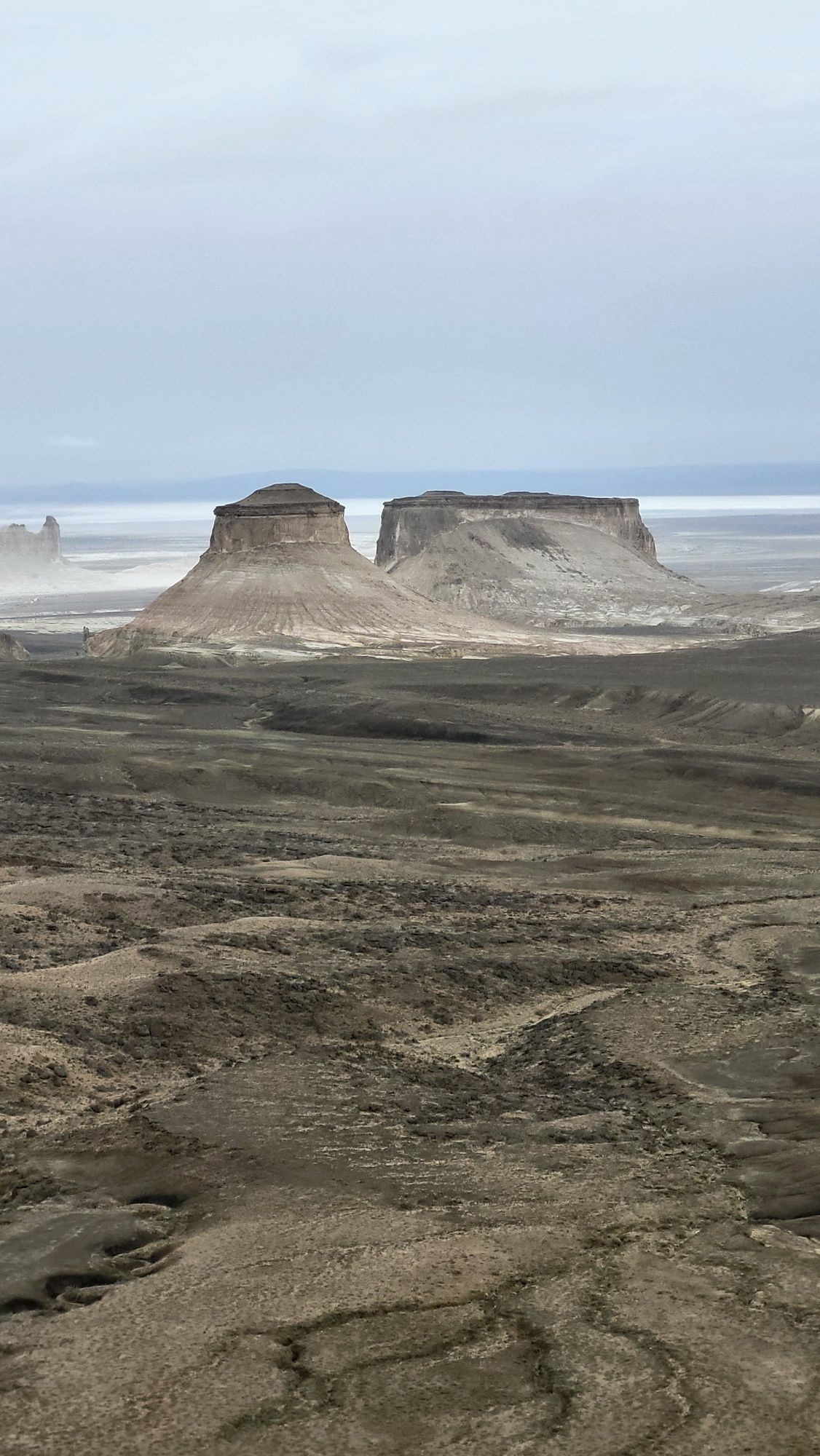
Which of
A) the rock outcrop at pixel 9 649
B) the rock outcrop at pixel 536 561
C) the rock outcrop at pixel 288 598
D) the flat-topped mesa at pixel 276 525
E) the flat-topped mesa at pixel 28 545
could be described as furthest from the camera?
the flat-topped mesa at pixel 28 545

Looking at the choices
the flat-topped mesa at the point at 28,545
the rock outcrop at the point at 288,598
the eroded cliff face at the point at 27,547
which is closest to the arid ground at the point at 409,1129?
the rock outcrop at the point at 288,598

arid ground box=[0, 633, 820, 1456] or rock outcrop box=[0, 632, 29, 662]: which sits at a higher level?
rock outcrop box=[0, 632, 29, 662]

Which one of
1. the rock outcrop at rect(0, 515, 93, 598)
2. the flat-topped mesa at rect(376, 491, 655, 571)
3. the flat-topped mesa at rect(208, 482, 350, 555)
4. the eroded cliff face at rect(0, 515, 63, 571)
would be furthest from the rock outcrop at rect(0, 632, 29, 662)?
the eroded cliff face at rect(0, 515, 63, 571)

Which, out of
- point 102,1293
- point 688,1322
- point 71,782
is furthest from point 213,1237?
point 71,782

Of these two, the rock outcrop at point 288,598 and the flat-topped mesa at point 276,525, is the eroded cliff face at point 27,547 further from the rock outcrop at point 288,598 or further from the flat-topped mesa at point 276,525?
the flat-topped mesa at point 276,525

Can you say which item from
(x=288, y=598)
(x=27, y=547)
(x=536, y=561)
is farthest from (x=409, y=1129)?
(x=27, y=547)

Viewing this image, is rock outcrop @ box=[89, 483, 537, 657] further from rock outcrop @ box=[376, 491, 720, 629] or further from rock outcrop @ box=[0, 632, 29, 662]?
rock outcrop @ box=[376, 491, 720, 629]

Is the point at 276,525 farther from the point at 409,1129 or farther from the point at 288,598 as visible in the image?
the point at 409,1129
